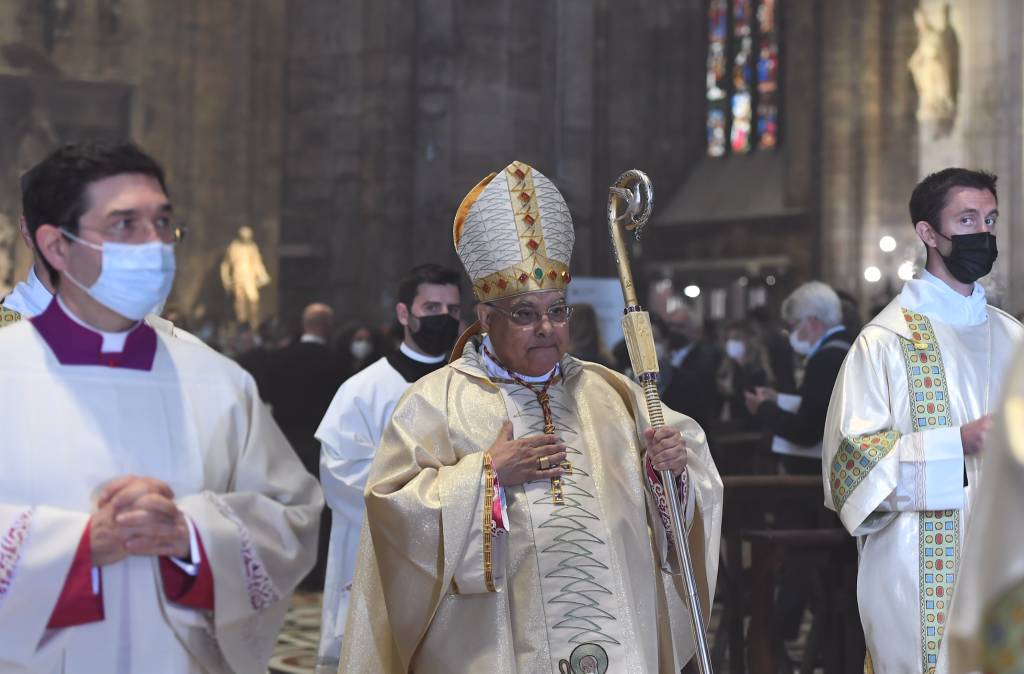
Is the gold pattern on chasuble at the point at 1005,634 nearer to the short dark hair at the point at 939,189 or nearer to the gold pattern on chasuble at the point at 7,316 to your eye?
→ the short dark hair at the point at 939,189

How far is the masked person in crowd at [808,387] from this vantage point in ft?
22.1

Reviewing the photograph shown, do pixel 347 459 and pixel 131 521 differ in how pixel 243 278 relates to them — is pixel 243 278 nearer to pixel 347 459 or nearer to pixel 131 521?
pixel 347 459

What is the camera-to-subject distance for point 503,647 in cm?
362

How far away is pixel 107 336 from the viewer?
115 inches

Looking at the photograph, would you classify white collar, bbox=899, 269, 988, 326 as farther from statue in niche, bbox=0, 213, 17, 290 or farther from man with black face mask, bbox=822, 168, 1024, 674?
statue in niche, bbox=0, 213, 17, 290

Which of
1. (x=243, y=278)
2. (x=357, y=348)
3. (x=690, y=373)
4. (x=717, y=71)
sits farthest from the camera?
(x=717, y=71)

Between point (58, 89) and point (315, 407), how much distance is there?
12278 mm

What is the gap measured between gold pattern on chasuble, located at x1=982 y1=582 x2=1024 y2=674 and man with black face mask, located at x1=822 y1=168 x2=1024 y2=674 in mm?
2353

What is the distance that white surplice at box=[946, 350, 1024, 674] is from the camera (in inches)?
71.1

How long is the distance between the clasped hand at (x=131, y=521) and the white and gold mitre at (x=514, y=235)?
4.41 ft

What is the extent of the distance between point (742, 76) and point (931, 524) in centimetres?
2694

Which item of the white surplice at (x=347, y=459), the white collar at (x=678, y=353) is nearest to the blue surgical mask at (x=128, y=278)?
the white surplice at (x=347, y=459)

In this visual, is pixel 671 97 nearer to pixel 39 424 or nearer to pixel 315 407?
pixel 315 407

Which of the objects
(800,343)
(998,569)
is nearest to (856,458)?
(998,569)
